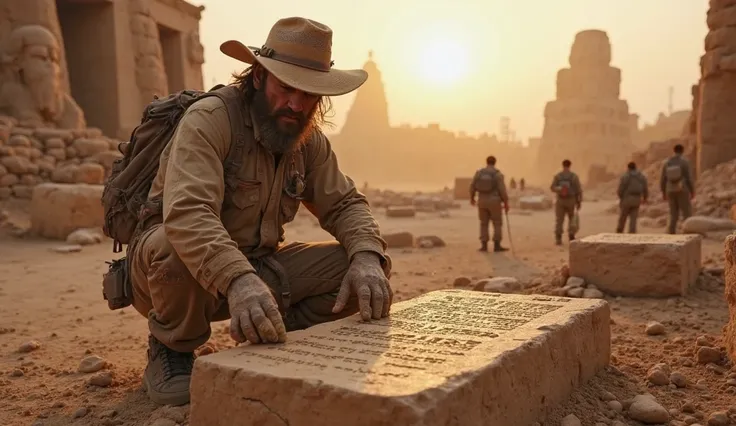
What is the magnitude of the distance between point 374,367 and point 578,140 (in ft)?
146

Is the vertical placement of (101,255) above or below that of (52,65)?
below

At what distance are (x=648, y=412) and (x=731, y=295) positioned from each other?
1.28 meters

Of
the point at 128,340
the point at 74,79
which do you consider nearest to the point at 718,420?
the point at 128,340

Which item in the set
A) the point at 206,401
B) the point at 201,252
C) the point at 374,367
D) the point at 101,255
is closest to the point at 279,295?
the point at 201,252

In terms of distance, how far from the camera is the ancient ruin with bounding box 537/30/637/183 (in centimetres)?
4278

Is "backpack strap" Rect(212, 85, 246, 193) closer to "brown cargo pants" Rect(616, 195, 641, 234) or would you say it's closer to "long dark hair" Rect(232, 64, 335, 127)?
"long dark hair" Rect(232, 64, 335, 127)

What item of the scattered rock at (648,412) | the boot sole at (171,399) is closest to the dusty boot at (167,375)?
the boot sole at (171,399)

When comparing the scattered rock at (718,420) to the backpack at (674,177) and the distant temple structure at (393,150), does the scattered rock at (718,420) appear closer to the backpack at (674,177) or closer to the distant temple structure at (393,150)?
the backpack at (674,177)

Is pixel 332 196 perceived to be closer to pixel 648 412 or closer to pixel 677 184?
pixel 648 412

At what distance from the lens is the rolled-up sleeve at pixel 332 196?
2.98 meters

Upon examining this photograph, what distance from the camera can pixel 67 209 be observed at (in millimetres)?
9133

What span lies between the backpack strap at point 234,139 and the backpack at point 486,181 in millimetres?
6699

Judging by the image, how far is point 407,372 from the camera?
1802 mm

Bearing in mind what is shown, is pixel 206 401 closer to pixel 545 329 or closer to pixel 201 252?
pixel 201 252
